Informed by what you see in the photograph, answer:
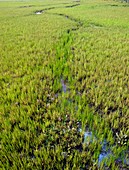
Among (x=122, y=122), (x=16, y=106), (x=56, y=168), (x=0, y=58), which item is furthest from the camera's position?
(x=0, y=58)

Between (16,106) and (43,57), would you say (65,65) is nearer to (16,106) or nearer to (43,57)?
(43,57)

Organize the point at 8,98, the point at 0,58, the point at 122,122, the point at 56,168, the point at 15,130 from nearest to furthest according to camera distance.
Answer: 1. the point at 56,168
2. the point at 15,130
3. the point at 122,122
4. the point at 8,98
5. the point at 0,58

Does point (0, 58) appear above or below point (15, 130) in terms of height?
above

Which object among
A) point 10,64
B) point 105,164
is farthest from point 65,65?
point 105,164

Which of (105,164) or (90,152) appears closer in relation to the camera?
(105,164)

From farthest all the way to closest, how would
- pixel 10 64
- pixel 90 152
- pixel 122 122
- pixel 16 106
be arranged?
pixel 10 64 < pixel 16 106 < pixel 122 122 < pixel 90 152

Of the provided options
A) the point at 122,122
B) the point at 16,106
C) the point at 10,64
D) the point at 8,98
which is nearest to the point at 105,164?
the point at 122,122

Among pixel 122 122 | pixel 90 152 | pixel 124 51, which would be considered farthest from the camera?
pixel 124 51

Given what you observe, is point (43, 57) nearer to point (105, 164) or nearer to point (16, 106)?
point (16, 106)

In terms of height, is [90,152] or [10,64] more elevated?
[10,64]

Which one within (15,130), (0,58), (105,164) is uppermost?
(0,58)
